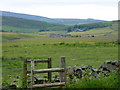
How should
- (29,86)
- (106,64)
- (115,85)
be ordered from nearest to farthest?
(29,86) < (115,85) < (106,64)

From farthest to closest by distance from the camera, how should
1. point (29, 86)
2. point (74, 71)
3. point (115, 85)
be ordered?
point (74, 71), point (115, 85), point (29, 86)

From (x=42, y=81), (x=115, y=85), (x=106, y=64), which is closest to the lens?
(x=115, y=85)

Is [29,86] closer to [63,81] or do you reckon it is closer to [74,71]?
[63,81]

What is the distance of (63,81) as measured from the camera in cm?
1133

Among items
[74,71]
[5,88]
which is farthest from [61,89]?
[74,71]

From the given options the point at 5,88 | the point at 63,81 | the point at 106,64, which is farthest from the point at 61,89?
the point at 106,64

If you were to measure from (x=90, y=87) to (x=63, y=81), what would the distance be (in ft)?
3.90

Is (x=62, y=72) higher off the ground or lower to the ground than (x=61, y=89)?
higher

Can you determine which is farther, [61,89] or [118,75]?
[118,75]

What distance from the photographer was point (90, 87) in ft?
37.2

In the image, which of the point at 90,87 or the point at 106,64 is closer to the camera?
the point at 90,87

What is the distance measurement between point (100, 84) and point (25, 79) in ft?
10.8

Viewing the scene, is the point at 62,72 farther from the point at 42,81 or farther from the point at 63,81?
the point at 42,81


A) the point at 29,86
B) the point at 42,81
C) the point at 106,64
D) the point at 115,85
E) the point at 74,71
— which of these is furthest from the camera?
the point at 106,64
